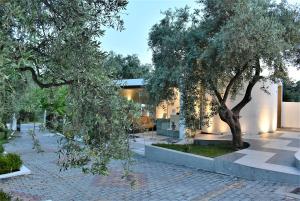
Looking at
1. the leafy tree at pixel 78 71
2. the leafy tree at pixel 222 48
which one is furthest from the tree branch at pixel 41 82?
the leafy tree at pixel 222 48

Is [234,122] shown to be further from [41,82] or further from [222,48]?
[41,82]

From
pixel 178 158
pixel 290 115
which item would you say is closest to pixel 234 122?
pixel 178 158

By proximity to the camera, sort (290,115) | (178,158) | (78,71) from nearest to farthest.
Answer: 1. (78,71)
2. (178,158)
3. (290,115)

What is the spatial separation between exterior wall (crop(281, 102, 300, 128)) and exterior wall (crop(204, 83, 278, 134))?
3008 mm

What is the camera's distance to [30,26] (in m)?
3.17

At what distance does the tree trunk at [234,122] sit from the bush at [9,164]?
21.5ft

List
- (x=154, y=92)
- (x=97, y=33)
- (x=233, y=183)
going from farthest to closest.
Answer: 1. (x=154, y=92)
2. (x=233, y=183)
3. (x=97, y=33)

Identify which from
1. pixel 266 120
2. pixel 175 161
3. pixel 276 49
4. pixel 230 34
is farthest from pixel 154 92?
pixel 266 120

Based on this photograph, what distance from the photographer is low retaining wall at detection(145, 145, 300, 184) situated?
8086 millimetres

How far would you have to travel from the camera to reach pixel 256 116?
16.5 metres

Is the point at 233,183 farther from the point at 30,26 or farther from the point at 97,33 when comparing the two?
the point at 30,26

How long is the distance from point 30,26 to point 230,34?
5.69 metres

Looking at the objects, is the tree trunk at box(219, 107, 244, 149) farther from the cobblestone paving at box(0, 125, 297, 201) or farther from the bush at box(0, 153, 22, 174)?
the bush at box(0, 153, 22, 174)

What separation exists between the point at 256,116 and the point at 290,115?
5126 millimetres
